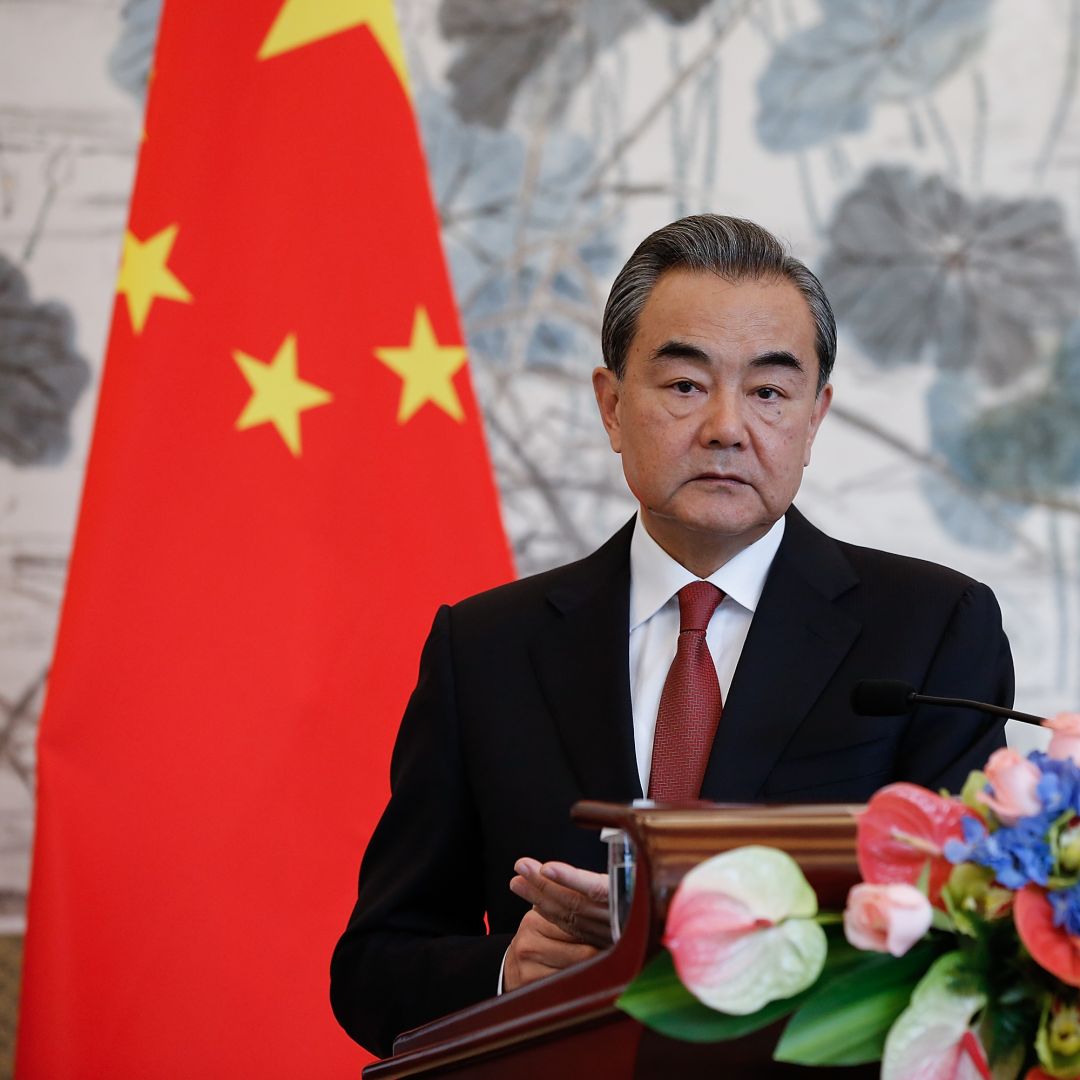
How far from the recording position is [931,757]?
175 centimetres

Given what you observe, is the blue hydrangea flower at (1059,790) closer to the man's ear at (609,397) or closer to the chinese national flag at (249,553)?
the man's ear at (609,397)

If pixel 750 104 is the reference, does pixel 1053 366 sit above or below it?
below

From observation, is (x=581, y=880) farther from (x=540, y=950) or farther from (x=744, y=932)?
(x=744, y=932)

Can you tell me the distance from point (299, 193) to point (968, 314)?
1441 millimetres

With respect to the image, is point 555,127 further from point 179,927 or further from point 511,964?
point 511,964

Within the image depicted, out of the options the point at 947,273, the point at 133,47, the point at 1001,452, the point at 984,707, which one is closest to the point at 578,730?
the point at 984,707

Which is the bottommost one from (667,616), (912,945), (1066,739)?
(912,945)

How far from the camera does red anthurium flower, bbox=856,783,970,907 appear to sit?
31.4 inches

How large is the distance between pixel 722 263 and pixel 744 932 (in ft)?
4.49

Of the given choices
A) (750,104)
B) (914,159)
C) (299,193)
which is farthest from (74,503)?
(914,159)

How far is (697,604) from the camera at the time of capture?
1.94 m

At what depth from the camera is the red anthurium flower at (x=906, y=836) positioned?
0.80 metres

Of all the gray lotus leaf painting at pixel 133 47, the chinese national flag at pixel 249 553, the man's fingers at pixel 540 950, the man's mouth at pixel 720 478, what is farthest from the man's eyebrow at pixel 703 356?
the gray lotus leaf painting at pixel 133 47

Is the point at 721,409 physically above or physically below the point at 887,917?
above
